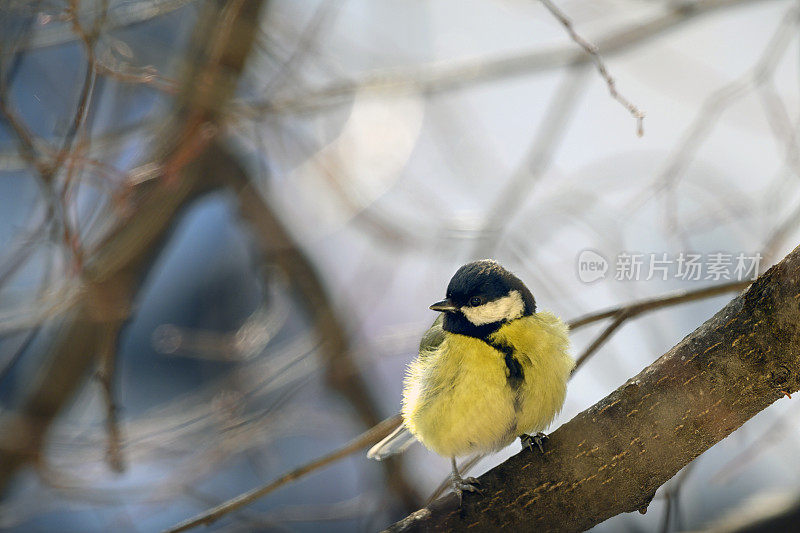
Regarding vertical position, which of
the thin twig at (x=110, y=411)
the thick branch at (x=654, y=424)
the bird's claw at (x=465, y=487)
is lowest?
the thick branch at (x=654, y=424)

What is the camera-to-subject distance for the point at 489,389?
6.83 ft

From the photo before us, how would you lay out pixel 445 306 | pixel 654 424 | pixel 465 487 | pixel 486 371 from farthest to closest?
pixel 445 306
pixel 486 371
pixel 465 487
pixel 654 424

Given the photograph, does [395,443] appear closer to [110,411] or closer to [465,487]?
[465,487]

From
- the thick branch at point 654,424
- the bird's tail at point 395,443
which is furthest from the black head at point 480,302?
the thick branch at point 654,424

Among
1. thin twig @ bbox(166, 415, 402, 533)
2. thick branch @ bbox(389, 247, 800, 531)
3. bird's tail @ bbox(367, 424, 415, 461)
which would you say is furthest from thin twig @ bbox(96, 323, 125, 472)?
thick branch @ bbox(389, 247, 800, 531)

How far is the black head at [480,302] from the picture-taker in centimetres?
221

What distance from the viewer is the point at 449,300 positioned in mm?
2242

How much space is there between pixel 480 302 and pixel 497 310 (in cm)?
6

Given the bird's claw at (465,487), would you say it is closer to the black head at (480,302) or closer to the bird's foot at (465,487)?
the bird's foot at (465,487)

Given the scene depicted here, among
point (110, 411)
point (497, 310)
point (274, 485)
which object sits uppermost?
point (110, 411)

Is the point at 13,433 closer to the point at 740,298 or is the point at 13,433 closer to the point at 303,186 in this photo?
the point at 303,186

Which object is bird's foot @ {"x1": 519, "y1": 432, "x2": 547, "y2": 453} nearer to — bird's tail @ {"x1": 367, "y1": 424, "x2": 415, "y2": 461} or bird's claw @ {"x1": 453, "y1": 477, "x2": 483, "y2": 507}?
bird's claw @ {"x1": 453, "y1": 477, "x2": 483, "y2": 507}

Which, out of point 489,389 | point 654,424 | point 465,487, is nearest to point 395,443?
point 489,389

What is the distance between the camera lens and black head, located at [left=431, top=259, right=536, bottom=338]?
2.21 metres
